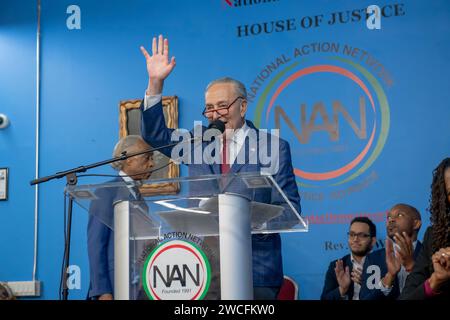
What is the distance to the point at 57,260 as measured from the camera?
18.0 ft

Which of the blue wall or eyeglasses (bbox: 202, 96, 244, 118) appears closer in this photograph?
eyeglasses (bbox: 202, 96, 244, 118)

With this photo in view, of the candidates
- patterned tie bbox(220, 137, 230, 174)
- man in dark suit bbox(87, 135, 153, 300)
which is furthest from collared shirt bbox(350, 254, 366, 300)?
man in dark suit bbox(87, 135, 153, 300)

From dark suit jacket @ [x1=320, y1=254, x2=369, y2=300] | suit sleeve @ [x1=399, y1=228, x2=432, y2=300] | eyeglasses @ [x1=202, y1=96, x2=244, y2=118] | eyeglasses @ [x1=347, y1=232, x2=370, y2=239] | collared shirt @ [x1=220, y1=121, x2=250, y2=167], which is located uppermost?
eyeglasses @ [x1=202, y1=96, x2=244, y2=118]

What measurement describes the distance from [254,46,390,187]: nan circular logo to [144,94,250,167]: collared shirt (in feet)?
3.03

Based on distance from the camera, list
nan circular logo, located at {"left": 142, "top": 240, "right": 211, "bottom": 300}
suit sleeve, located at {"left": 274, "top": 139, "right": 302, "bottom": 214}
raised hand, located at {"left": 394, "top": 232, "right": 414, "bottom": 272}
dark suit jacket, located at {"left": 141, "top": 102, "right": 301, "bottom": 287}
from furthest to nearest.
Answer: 1. raised hand, located at {"left": 394, "top": 232, "right": 414, "bottom": 272}
2. suit sleeve, located at {"left": 274, "top": 139, "right": 302, "bottom": 214}
3. dark suit jacket, located at {"left": 141, "top": 102, "right": 301, "bottom": 287}
4. nan circular logo, located at {"left": 142, "top": 240, "right": 211, "bottom": 300}

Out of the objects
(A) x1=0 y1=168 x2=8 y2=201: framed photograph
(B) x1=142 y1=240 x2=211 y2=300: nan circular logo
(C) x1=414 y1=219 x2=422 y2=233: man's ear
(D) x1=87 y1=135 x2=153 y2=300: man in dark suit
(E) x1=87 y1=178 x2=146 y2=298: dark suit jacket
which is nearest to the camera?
(B) x1=142 y1=240 x2=211 y2=300: nan circular logo

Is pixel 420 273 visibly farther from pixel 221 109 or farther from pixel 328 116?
pixel 328 116

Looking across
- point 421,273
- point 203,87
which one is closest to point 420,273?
point 421,273

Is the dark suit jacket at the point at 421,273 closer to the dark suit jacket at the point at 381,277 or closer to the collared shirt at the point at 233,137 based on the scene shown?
the collared shirt at the point at 233,137

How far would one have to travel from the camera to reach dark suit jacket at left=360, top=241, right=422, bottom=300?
4652 millimetres

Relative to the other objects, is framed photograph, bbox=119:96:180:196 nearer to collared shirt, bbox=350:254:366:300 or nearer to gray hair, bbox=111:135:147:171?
gray hair, bbox=111:135:147:171

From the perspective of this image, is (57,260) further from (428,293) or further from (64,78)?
(428,293)

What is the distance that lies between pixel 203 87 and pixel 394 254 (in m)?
1.74
